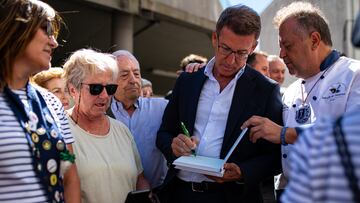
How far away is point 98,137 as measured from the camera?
8.13 feet

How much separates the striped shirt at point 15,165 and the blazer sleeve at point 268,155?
1.08 meters

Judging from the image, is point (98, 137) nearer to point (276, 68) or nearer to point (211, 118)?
point (211, 118)

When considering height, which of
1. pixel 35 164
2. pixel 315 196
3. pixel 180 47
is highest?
pixel 180 47

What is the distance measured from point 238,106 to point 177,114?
1.45 ft

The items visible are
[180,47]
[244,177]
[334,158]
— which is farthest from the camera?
[180,47]

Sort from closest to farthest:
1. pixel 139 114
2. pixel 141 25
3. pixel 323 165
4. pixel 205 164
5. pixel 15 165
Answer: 1. pixel 323 165
2. pixel 15 165
3. pixel 205 164
4. pixel 139 114
5. pixel 141 25

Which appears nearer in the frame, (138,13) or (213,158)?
(213,158)

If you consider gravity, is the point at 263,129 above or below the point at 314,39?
below

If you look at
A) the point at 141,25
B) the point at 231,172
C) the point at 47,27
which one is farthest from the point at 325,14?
the point at 141,25

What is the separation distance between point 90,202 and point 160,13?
27.0ft

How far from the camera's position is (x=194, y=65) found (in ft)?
10.8

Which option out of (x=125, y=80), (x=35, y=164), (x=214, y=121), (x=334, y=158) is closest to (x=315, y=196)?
(x=334, y=158)

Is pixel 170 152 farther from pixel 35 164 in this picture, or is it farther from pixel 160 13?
pixel 160 13

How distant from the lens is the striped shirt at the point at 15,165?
1.63 metres
